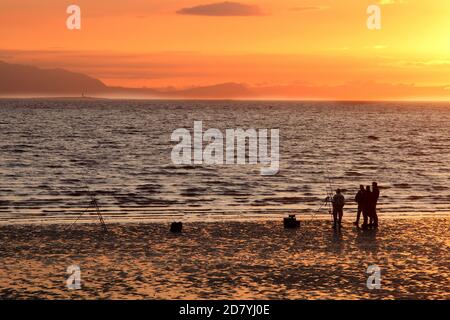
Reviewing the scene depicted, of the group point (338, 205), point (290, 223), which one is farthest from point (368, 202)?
point (290, 223)

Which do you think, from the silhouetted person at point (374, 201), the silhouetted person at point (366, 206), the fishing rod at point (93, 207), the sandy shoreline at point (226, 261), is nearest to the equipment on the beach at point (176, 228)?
the sandy shoreline at point (226, 261)

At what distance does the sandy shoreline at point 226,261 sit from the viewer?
61.7 feet

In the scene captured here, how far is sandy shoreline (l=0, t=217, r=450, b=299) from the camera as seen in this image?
18812mm

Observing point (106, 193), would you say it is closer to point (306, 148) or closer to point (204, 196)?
point (204, 196)

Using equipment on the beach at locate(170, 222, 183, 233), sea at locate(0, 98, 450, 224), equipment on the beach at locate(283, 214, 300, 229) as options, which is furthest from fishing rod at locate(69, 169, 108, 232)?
equipment on the beach at locate(283, 214, 300, 229)

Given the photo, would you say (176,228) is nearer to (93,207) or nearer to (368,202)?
(368,202)

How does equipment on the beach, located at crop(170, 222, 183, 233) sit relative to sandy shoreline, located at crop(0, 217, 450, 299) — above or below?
above

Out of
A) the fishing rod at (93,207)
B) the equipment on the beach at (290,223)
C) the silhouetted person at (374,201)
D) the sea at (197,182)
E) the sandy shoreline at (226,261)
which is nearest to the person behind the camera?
the sandy shoreline at (226,261)

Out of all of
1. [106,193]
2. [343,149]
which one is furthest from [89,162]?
[343,149]

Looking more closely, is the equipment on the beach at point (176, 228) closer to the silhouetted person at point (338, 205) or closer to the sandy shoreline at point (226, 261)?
the sandy shoreline at point (226, 261)

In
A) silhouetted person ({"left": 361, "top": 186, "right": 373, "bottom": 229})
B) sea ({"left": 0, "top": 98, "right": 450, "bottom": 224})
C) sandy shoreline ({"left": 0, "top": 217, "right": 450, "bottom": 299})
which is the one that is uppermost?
silhouetted person ({"left": 361, "top": 186, "right": 373, "bottom": 229})

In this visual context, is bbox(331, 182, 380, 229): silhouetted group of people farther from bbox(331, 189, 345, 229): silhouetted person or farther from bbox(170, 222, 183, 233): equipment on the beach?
bbox(170, 222, 183, 233): equipment on the beach

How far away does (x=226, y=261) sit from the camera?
2244 centimetres

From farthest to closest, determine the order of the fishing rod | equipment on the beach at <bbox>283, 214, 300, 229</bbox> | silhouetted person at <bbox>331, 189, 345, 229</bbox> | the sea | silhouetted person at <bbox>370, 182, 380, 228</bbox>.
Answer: the sea
the fishing rod
equipment on the beach at <bbox>283, 214, 300, 229</bbox>
silhouetted person at <bbox>370, 182, 380, 228</bbox>
silhouetted person at <bbox>331, 189, 345, 229</bbox>
